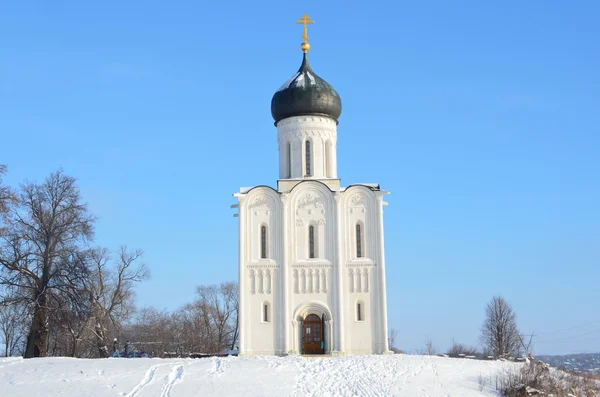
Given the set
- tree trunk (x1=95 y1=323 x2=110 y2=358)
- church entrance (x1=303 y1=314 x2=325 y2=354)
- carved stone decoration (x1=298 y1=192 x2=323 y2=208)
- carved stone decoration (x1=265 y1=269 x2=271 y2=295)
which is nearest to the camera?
church entrance (x1=303 y1=314 x2=325 y2=354)

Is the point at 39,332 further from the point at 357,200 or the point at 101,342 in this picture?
the point at 357,200

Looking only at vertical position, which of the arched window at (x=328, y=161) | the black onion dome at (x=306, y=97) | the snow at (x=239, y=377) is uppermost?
the black onion dome at (x=306, y=97)

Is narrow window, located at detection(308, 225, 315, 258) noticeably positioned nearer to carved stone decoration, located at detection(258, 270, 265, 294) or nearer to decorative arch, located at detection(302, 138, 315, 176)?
carved stone decoration, located at detection(258, 270, 265, 294)

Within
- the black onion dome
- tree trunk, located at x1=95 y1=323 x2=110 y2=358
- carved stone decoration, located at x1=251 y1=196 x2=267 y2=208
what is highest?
the black onion dome

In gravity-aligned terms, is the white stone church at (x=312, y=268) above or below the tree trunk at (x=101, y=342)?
above

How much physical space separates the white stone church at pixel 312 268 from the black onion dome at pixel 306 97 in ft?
9.73

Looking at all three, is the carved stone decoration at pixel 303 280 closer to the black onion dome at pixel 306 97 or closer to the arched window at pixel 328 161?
the arched window at pixel 328 161

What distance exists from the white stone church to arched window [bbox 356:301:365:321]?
4 centimetres

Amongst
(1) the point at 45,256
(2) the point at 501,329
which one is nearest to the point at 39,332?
(1) the point at 45,256

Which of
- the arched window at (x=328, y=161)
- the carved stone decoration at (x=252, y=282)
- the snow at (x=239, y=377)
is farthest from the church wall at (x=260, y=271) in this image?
the snow at (x=239, y=377)

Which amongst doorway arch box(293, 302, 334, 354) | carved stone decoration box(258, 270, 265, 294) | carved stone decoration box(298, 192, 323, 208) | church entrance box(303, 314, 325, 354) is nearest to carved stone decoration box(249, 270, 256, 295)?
carved stone decoration box(258, 270, 265, 294)

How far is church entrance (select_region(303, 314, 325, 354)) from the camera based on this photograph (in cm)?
2828

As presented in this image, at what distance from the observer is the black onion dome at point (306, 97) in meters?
30.9

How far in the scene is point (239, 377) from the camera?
65.9 feet
